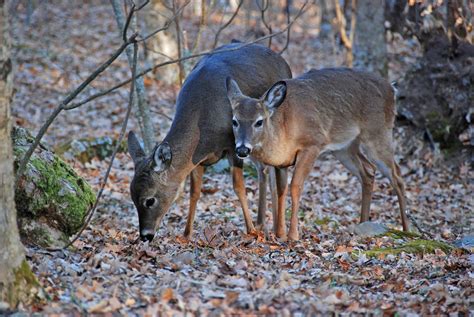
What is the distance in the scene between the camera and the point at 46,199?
734 centimetres

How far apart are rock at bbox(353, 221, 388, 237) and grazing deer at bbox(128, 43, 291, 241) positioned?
58.3 inches

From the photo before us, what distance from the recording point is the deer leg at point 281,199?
945 centimetres

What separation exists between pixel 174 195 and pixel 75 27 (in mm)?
17531

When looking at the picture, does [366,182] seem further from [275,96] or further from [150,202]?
[150,202]

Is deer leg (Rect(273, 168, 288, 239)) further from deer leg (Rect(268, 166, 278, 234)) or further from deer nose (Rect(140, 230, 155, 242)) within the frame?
deer nose (Rect(140, 230, 155, 242))

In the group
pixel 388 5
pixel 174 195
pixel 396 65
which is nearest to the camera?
pixel 174 195

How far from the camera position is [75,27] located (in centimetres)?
2530

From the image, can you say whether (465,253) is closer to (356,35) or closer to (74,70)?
(356,35)

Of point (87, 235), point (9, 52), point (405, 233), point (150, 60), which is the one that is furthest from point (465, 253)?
point (150, 60)

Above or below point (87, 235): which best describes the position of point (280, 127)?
above

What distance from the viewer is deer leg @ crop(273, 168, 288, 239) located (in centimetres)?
945

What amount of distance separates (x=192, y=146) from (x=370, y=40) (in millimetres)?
8428

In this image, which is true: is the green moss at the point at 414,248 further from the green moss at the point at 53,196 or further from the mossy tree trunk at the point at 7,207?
the mossy tree trunk at the point at 7,207

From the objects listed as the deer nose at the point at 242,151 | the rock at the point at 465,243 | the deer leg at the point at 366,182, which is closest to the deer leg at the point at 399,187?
the deer leg at the point at 366,182
